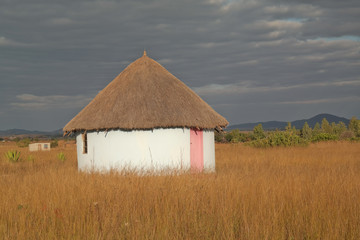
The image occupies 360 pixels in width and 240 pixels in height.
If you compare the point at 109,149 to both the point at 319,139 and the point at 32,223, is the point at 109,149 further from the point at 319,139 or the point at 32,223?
the point at 319,139

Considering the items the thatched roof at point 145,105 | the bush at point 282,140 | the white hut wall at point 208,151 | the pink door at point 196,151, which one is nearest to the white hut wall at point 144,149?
the pink door at point 196,151

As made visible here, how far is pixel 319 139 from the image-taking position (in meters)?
35.4

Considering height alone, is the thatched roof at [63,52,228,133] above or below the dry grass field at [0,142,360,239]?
above

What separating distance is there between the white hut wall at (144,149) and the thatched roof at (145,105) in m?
0.37

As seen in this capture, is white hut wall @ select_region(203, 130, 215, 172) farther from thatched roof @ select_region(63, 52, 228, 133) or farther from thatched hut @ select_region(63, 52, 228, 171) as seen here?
thatched roof @ select_region(63, 52, 228, 133)

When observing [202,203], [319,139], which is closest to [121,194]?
[202,203]

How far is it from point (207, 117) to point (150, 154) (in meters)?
2.79

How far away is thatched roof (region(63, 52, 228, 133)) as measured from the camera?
45.3 feet

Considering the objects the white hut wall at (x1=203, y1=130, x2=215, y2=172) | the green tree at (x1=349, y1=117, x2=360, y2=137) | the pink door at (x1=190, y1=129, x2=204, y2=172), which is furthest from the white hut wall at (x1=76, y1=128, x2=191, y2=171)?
the green tree at (x1=349, y1=117, x2=360, y2=137)

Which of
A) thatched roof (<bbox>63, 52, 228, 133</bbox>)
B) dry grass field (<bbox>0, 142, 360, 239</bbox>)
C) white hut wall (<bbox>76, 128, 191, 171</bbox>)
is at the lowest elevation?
dry grass field (<bbox>0, 142, 360, 239</bbox>)

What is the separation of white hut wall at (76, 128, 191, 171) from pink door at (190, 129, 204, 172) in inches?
7.7

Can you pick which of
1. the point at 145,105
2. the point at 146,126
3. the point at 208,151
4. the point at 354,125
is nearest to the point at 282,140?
the point at 208,151

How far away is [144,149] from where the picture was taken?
13.7 m

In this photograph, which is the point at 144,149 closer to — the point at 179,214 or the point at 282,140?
the point at 179,214
